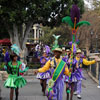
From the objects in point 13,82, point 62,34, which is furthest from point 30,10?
point 62,34

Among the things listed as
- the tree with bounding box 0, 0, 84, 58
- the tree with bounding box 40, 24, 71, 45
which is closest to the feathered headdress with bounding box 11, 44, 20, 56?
the tree with bounding box 0, 0, 84, 58

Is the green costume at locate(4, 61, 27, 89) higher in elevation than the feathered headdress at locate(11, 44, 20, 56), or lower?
lower

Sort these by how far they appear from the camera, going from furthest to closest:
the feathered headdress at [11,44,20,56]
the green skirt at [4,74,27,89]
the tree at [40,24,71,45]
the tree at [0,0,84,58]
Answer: the tree at [40,24,71,45] < the tree at [0,0,84,58] < the feathered headdress at [11,44,20,56] < the green skirt at [4,74,27,89]

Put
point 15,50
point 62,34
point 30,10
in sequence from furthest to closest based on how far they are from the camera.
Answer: point 62,34
point 30,10
point 15,50

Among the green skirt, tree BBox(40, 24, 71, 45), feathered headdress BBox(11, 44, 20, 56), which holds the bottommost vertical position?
the green skirt

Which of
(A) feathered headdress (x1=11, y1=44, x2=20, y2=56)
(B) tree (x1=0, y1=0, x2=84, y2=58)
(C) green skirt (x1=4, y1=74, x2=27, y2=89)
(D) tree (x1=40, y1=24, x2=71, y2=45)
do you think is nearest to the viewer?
(C) green skirt (x1=4, y1=74, x2=27, y2=89)

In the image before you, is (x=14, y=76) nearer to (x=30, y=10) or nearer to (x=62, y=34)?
(x=30, y=10)

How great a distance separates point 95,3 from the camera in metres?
26.6

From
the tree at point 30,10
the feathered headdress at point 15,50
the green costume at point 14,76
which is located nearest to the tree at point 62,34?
the tree at point 30,10

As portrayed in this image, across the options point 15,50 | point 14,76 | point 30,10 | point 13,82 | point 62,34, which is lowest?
point 13,82

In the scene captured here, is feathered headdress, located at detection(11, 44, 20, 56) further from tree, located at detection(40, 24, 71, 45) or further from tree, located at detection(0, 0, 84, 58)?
tree, located at detection(40, 24, 71, 45)

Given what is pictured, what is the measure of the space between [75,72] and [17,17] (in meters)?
7.59

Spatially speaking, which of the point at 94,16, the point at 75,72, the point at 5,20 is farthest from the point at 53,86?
the point at 94,16

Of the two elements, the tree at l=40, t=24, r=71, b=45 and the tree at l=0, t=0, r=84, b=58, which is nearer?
the tree at l=0, t=0, r=84, b=58
